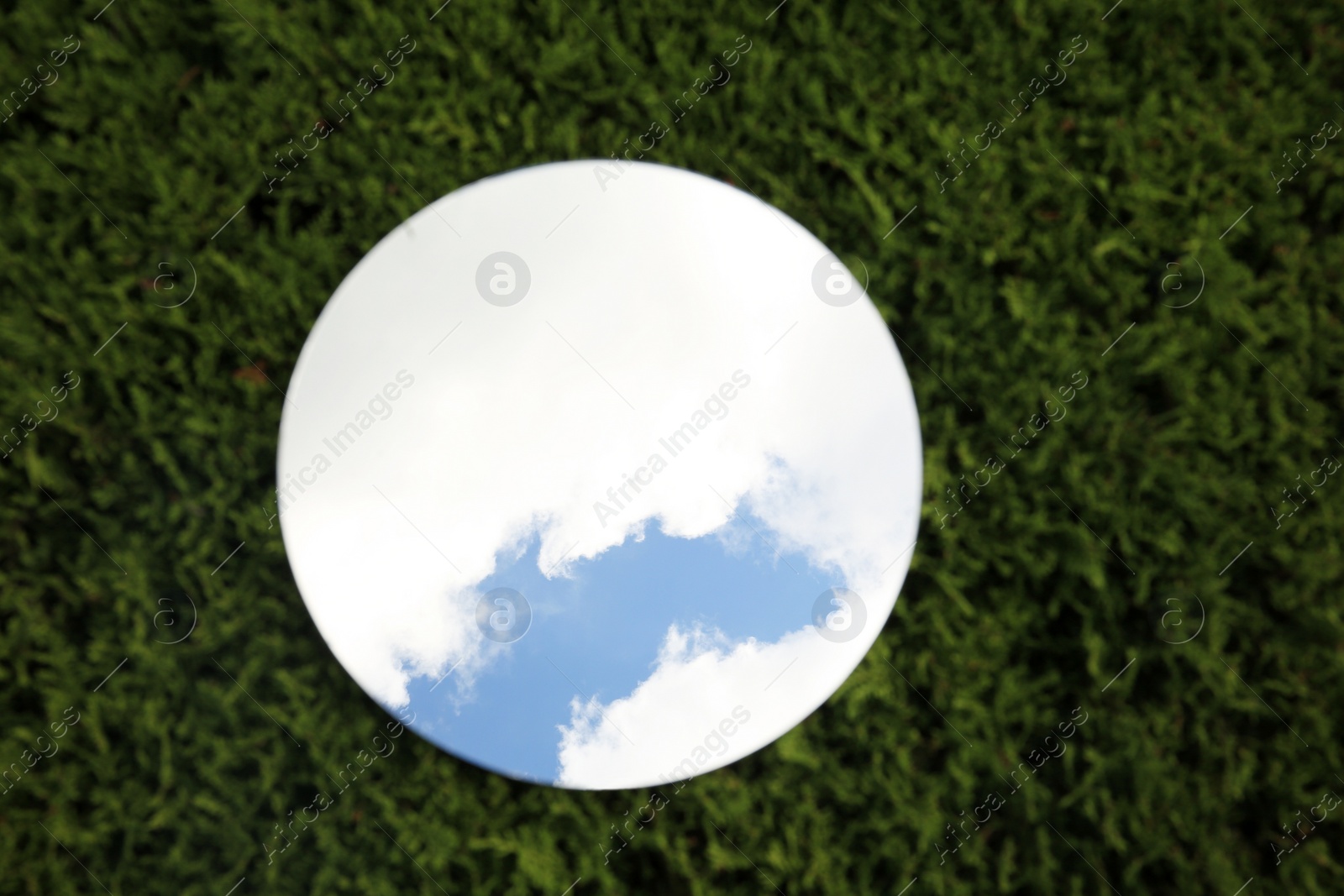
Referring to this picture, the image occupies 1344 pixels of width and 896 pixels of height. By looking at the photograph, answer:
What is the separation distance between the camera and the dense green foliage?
3043 mm

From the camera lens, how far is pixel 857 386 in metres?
2.89

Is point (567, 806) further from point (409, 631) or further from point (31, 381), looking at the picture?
point (31, 381)

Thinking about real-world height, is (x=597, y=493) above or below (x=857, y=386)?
above

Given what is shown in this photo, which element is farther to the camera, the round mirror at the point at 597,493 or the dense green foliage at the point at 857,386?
the dense green foliage at the point at 857,386

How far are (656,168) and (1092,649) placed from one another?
261 centimetres

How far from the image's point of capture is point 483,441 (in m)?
2.83

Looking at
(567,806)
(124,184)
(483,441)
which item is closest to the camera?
(483,441)

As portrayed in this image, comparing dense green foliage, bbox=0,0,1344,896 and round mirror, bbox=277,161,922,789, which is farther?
dense green foliage, bbox=0,0,1344,896

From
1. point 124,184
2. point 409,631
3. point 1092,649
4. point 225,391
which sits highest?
point 124,184

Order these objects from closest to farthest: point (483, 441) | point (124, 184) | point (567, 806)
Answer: point (483, 441) → point (567, 806) → point (124, 184)

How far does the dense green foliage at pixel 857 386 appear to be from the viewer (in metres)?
3.04

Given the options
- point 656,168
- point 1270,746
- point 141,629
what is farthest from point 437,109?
point 1270,746

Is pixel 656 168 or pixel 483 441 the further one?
pixel 656 168

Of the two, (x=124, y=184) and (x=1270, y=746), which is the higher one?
(x=124, y=184)
